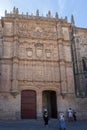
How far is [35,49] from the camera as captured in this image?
23562 millimetres

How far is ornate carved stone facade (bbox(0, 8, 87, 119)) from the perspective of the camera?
842 inches

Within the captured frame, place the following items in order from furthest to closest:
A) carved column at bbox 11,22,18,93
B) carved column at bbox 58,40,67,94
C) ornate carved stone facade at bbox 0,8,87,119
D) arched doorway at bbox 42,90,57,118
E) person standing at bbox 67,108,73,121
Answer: arched doorway at bbox 42,90,57,118 < carved column at bbox 58,40,67,94 < ornate carved stone facade at bbox 0,8,87,119 < carved column at bbox 11,22,18,93 < person standing at bbox 67,108,73,121

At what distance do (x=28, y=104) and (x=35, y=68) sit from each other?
419 cm

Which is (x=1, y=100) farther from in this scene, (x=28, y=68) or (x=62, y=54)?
(x=62, y=54)

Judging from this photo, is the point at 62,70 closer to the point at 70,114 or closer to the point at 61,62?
the point at 61,62

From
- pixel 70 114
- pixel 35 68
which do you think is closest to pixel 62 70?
pixel 35 68

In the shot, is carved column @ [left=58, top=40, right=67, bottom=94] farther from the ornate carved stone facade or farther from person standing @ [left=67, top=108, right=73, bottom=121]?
person standing @ [left=67, top=108, right=73, bottom=121]

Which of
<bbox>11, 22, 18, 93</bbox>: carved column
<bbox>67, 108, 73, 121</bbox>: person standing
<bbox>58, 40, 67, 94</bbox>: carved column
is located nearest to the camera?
<bbox>67, 108, 73, 121</bbox>: person standing

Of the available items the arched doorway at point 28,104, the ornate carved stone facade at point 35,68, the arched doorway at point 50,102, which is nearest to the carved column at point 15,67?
the ornate carved stone facade at point 35,68

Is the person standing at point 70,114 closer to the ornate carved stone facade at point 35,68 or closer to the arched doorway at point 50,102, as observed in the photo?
the ornate carved stone facade at point 35,68

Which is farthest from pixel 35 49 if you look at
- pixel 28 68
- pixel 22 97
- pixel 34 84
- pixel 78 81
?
pixel 78 81

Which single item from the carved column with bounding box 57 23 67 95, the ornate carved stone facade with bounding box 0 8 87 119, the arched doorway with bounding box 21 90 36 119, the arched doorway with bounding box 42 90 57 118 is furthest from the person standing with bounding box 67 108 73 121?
the arched doorway with bounding box 21 90 36 119

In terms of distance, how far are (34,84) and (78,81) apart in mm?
10081

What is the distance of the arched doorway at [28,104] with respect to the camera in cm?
2142
